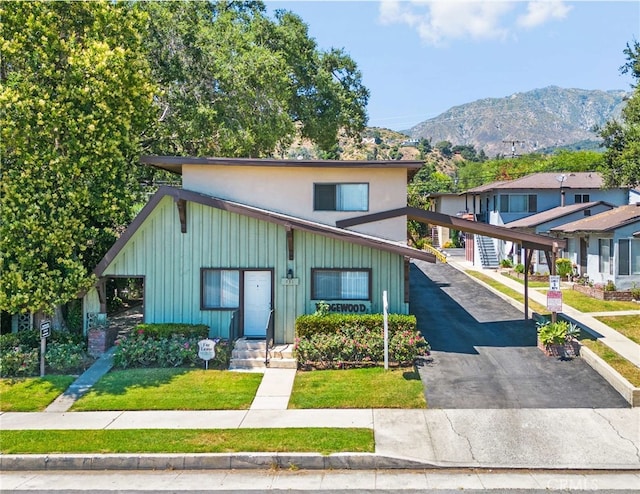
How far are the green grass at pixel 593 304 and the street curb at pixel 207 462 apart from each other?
1459 centimetres

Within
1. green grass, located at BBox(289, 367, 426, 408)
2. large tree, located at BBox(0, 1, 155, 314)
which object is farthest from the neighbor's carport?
large tree, located at BBox(0, 1, 155, 314)

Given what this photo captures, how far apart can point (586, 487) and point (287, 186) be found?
40.4 feet

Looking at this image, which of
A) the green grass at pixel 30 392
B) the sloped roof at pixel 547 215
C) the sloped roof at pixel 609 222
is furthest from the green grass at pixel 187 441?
the sloped roof at pixel 547 215

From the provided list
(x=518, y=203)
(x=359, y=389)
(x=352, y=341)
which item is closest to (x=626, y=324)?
(x=352, y=341)

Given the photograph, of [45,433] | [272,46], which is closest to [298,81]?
[272,46]

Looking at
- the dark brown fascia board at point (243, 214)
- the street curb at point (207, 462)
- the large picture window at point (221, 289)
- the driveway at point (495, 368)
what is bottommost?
the street curb at point (207, 462)

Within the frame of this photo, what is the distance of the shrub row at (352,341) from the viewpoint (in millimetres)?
14891

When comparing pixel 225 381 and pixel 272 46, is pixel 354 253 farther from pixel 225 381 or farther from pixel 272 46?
pixel 272 46

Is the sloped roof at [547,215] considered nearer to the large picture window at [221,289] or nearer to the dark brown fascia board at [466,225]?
the dark brown fascia board at [466,225]

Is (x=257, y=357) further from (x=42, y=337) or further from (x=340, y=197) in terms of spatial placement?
(x=340, y=197)

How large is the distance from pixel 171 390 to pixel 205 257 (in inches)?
180

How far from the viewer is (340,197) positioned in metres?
18.3

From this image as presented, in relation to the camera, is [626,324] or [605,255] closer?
[626,324]

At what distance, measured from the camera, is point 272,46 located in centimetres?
3338
